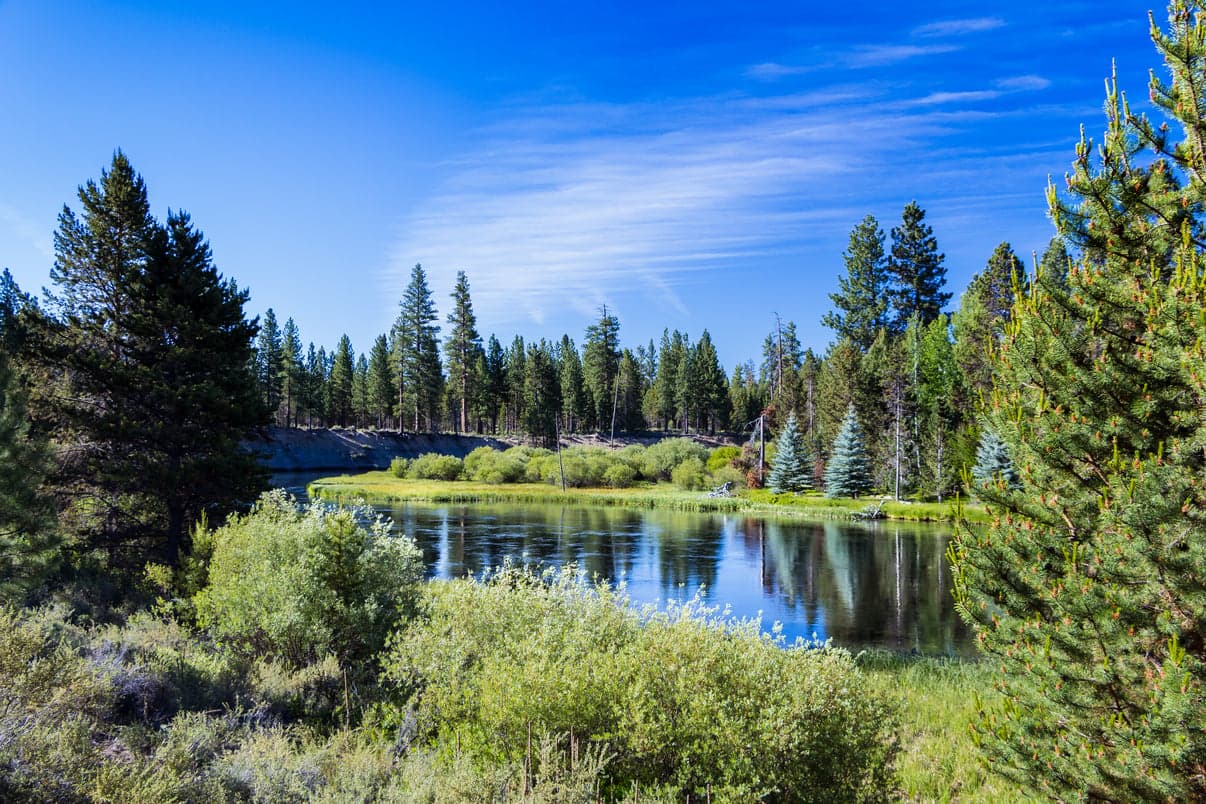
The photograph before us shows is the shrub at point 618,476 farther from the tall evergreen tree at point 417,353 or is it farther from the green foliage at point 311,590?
A: the green foliage at point 311,590

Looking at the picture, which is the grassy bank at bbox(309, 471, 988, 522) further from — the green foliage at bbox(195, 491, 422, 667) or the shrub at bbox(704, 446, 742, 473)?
the green foliage at bbox(195, 491, 422, 667)

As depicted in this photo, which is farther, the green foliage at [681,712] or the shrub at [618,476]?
the shrub at [618,476]

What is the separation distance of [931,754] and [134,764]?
9359mm

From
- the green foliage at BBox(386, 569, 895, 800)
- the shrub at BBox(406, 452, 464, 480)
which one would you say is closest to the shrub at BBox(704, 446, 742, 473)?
the shrub at BBox(406, 452, 464, 480)

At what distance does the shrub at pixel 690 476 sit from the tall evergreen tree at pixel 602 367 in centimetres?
3549

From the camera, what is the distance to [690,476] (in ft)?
194

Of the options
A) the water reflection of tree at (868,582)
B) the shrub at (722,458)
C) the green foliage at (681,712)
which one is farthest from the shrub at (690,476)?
the green foliage at (681,712)

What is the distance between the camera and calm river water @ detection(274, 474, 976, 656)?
20062 millimetres

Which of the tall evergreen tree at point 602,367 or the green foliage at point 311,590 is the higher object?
the tall evergreen tree at point 602,367

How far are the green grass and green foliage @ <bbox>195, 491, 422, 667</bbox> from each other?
773 centimetres

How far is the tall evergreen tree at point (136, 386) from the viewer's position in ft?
58.3

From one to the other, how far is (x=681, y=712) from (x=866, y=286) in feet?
266

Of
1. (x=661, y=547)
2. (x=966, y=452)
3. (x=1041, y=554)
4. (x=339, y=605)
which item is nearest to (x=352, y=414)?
(x=661, y=547)

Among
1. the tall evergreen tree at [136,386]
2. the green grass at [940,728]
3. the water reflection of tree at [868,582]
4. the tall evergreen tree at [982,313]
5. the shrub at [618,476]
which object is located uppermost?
the tall evergreen tree at [982,313]
